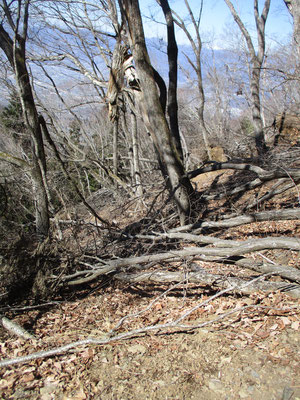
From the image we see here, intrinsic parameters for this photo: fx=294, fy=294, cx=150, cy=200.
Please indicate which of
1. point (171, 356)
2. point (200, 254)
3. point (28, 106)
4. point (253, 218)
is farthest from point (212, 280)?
point (28, 106)

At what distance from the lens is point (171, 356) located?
298cm

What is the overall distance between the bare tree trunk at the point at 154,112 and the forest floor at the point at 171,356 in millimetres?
2349

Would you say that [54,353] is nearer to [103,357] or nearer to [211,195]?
[103,357]

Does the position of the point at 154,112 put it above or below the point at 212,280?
above

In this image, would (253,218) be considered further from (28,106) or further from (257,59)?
(257,59)

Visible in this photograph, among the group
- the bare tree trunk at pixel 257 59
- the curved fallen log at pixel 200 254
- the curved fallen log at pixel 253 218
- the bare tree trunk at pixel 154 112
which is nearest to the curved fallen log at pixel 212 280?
the curved fallen log at pixel 200 254

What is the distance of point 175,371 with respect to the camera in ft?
9.07

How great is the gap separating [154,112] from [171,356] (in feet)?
13.4

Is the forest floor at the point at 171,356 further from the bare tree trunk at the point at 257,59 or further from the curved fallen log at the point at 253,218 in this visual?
the bare tree trunk at the point at 257,59

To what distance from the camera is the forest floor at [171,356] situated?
2527 mm

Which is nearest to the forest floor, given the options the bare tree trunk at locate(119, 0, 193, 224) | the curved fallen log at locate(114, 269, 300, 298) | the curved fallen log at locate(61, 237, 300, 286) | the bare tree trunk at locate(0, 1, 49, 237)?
the curved fallen log at locate(114, 269, 300, 298)

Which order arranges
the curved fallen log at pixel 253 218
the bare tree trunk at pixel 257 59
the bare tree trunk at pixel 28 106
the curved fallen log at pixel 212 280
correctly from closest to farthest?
the curved fallen log at pixel 212 280, the curved fallen log at pixel 253 218, the bare tree trunk at pixel 28 106, the bare tree trunk at pixel 257 59

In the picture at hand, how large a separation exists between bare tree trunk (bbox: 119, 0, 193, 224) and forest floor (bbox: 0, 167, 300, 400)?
2.35 meters

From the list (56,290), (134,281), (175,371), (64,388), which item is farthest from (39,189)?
(175,371)
